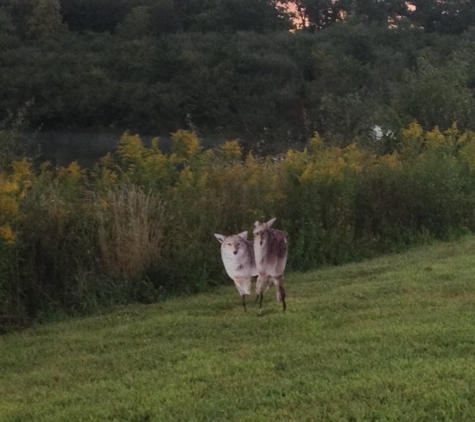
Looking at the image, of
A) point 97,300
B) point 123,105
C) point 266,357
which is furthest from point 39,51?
point 266,357

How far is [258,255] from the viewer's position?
23.9 ft

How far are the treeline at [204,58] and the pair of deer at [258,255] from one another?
89.9 feet

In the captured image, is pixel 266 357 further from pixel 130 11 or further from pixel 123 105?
pixel 130 11

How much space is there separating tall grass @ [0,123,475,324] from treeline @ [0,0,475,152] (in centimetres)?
2182

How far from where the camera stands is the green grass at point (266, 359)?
16.6 feet

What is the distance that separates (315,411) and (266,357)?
4.41ft

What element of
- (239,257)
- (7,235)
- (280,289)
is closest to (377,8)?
(7,235)

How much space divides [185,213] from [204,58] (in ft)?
127

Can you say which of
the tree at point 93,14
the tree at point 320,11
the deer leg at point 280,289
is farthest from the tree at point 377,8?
the deer leg at point 280,289

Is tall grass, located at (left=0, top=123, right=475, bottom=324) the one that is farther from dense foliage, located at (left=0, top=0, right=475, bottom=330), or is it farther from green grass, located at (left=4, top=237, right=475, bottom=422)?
green grass, located at (left=4, top=237, right=475, bottom=422)

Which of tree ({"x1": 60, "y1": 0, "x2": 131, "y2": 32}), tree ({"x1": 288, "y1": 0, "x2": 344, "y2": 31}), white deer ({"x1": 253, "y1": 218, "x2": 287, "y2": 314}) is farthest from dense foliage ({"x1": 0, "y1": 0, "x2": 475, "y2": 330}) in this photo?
tree ({"x1": 288, "y1": 0, "x2": 344, "y2": 31})

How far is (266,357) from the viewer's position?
245 inches

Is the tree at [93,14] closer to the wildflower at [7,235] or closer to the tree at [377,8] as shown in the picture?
the tree at [377,8]

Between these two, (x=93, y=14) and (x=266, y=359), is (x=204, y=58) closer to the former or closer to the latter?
(x=93, y=14)
